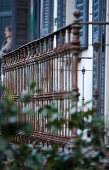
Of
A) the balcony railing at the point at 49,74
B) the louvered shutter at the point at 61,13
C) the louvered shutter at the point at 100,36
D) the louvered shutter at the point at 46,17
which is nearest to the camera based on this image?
the balcony railing at the point at 49,74

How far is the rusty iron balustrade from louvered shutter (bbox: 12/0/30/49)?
265 inches

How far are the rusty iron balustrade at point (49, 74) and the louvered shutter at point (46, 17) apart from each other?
4282mm

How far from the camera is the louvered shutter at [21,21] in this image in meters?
15.8

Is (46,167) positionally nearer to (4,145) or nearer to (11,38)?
(4,145)

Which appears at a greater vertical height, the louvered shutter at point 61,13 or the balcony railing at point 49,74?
the louvered shutter at point 61,13

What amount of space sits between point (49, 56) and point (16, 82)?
5.61ft

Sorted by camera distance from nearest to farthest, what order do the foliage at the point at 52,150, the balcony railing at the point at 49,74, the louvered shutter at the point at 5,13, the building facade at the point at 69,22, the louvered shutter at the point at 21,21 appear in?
the foliage at the point at 52,150, the balcony railing at the point at 49,74, the building facade at the point at 69,22, the louvered shutter at the point at 21,21, the louvered shutter at the point at 5,13

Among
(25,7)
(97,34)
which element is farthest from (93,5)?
(25,7)

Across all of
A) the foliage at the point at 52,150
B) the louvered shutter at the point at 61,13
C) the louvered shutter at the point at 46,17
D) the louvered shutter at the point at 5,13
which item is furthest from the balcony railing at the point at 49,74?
the louvered shutter at the point at 5,13

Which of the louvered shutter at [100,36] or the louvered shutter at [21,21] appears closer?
the louvered shutter at [100,36]

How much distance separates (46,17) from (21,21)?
243cm

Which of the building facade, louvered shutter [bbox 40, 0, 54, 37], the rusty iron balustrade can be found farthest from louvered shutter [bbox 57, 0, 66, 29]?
the rusty iron balustrade

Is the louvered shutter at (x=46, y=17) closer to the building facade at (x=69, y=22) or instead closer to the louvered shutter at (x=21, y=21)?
the building facade at (x=69, y=22)

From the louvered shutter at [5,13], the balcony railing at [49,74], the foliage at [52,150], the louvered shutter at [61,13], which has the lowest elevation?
the foliage at [52,150]
